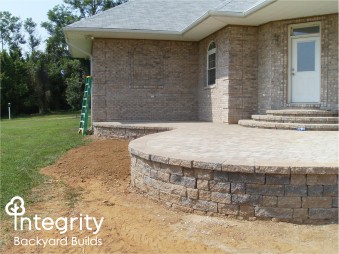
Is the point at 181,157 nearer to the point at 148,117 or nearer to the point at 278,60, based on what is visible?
the point at 278,60

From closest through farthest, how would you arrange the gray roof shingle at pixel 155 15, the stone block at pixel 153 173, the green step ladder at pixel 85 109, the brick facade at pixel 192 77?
the stone block at pixel 153 173
the brick facade at pixel 192 77
the gray roof shingle at pixel 155 15
the green step ladder at pixel 85 109

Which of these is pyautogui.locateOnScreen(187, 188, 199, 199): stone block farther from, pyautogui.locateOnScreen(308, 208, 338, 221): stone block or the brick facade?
the brick facade

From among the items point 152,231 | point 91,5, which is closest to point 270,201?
point 152,231

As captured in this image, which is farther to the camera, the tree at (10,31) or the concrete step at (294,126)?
the tree at (10,31)

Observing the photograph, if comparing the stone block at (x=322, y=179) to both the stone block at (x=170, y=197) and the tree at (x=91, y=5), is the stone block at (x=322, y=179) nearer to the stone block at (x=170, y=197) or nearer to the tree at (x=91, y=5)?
the stone block at (x=170, y=197)

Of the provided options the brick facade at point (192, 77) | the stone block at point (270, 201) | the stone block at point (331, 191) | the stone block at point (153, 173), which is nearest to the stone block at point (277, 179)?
the stone block at point (270, 201)

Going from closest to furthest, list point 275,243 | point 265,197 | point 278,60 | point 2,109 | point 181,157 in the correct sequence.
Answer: point 275,243
point 265,197
point 181,157
point 278,60
point 2,109

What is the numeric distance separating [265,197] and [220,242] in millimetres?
840

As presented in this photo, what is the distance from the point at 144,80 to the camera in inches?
546

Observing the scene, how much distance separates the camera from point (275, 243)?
3768mm

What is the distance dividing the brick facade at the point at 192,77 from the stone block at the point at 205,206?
694 cm

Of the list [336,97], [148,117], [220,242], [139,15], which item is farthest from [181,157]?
[139,15]

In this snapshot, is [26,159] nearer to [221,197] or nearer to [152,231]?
[152,231]

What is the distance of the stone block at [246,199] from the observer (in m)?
4.32
